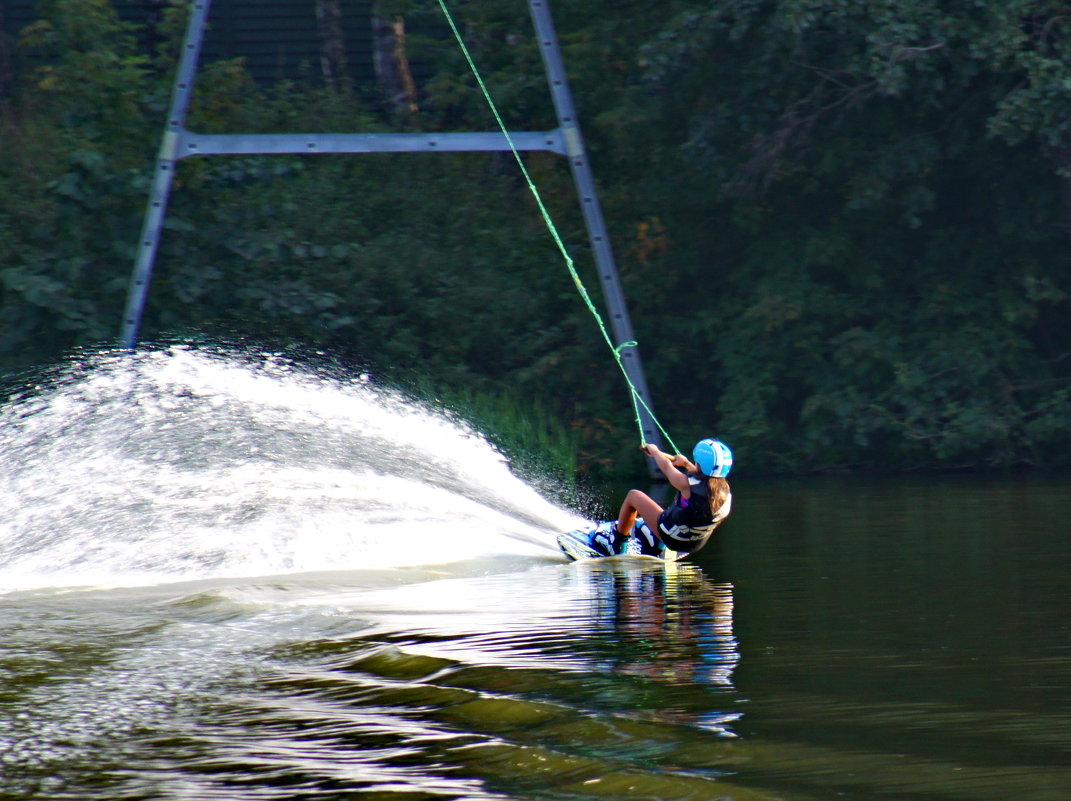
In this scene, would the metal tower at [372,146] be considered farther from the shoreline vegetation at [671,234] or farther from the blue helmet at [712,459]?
the blue helmet at [712,459]

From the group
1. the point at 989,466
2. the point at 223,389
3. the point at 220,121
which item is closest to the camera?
the point at 223,389

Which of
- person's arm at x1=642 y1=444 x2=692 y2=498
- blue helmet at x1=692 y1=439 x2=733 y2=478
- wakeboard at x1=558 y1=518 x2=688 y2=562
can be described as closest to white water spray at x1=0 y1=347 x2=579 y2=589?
wakeboard at x1=558 y1=518 x2=688 y2=562

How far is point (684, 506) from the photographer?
988cm

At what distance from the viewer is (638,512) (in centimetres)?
1045

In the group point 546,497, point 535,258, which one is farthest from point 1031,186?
point 546,497

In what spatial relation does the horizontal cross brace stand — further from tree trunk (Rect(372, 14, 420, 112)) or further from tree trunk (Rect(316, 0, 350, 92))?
tree trunk (Rect(372, 14, 420, 112))

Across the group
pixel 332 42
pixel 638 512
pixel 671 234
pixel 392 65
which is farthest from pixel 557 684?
pixel 332 42

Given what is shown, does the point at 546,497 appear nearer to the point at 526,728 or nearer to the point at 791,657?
the point at 791,657

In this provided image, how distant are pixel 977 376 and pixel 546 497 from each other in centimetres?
630

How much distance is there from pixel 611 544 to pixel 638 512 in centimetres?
29

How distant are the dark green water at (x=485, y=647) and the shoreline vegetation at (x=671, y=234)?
5.30 meters

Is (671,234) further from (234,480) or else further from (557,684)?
(557,684)

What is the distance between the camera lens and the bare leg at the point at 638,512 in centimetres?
1031

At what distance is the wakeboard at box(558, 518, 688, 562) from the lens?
10414 mm
